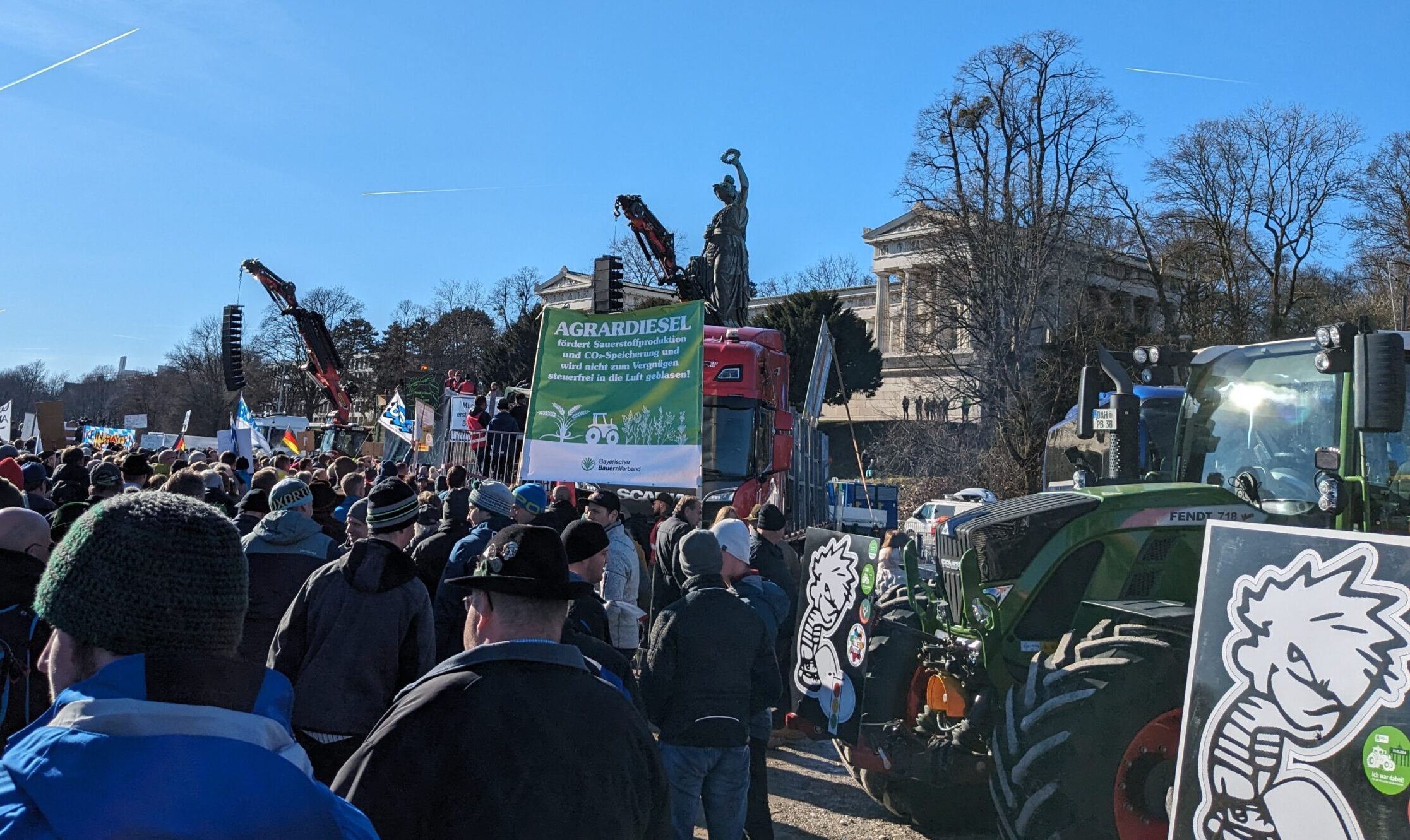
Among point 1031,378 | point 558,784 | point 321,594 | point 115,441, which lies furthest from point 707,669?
point 1031,378

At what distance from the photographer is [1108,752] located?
496 centimetres

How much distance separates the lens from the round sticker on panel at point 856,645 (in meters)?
Result: 6.48

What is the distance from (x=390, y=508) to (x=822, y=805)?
381 cm

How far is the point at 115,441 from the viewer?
26406 millimetres

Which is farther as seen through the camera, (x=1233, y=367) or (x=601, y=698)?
(x=1233, y=367)

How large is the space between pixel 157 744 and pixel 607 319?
27.3 ft

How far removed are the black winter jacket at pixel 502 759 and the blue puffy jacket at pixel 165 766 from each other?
0.66m

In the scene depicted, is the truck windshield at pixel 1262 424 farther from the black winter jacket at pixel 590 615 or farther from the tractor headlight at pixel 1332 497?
the black winter jacket at pixel 590 615

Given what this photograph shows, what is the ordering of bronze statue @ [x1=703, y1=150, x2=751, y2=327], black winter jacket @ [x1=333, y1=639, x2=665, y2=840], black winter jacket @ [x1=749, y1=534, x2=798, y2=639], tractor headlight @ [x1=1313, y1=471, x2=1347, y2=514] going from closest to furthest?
black winter jacket @ [x1=333, y1=639, x2=665, y2=840] < tractor headlight @ [x1=1313, y1=471, x2=1347, y2=514] < black winter jacket @ [x1=749, y1=534, x2=798, y2=639] < bronze statue @ [x1=703, y1=150, x2=751, y2=327]

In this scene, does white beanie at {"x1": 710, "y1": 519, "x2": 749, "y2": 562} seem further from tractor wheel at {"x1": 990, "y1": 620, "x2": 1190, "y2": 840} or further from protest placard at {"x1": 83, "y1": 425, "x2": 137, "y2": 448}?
protest placard at {"x1": 83, "y1": 425, "x2": 137, "y2": 448}

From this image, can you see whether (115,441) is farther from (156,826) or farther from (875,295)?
(875,295)

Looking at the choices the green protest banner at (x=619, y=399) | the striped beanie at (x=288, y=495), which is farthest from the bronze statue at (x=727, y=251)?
the striped beanie at (x=288, y=495)

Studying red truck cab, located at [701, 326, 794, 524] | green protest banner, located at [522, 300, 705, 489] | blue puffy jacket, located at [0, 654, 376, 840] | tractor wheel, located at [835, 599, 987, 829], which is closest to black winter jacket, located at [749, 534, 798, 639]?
tractor wheel, located at [835, 599, 987, 829]

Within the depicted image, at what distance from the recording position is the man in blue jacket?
1.51 m
